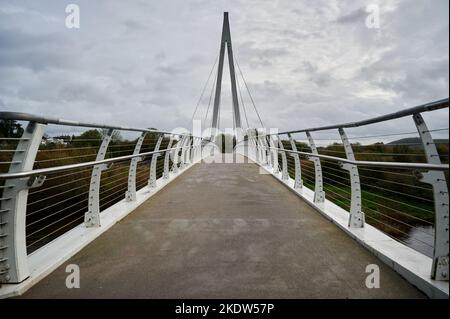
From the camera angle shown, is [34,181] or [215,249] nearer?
[34,181]

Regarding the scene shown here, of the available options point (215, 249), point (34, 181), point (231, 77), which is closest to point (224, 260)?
point (215, 249)

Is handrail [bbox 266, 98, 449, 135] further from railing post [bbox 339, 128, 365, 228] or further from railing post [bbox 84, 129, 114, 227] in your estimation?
railing post [bbox 84, 129, 114, 227]

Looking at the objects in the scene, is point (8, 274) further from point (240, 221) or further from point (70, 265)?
point (240, 221)

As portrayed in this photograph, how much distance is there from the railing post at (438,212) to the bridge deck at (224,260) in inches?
7.2

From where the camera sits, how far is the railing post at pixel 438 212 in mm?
1667

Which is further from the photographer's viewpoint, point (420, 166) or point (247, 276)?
point (247, 276)

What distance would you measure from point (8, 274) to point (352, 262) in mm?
2150

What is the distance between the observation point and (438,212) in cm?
171

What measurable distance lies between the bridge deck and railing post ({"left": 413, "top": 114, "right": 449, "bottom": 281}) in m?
0.18

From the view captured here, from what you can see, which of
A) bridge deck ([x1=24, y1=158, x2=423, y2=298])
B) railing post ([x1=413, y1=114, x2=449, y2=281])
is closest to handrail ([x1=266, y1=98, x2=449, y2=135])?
railing post ([x1=413, y1=114, x2=449, y2=281])

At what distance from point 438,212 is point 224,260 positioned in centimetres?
133

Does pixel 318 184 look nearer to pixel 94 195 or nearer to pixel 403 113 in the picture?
pixel 403 113

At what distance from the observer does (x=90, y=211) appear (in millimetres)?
2799
